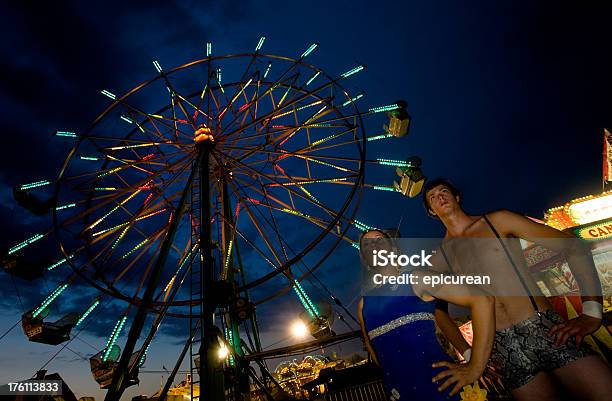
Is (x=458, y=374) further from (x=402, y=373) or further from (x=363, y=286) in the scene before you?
(x=363, y=286)

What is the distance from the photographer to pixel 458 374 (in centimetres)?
183

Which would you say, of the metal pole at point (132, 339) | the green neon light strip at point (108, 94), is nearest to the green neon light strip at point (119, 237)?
the green neon light strip at point (108, 94)

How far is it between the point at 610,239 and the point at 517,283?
52.9ft

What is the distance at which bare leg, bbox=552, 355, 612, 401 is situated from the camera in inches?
65.8

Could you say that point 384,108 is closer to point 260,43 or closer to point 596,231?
point 260,43

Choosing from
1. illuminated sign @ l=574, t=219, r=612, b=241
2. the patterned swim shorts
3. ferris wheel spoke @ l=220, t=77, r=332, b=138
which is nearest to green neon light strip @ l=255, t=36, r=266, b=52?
ferris wheel spoke @ l=220, t=77, r=332, b=138

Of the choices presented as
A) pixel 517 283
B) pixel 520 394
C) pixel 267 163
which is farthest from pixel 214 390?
pixel 267 163

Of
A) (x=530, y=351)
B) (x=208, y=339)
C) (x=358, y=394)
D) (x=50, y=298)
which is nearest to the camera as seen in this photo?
(x=530, y=351)

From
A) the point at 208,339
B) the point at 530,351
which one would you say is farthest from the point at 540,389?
the point at 208,339

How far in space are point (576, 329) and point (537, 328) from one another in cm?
20

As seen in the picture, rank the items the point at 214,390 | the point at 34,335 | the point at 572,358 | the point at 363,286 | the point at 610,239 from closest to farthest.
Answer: the point at 572,358
the point at 363,286
the point at 214,390
the point at 34,335
the point at 610,239

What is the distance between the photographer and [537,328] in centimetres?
194

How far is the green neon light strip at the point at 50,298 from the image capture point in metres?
11.2

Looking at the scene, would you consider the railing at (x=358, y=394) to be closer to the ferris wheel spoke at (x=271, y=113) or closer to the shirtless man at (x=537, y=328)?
the shirtless man at (x=537, y=328)
